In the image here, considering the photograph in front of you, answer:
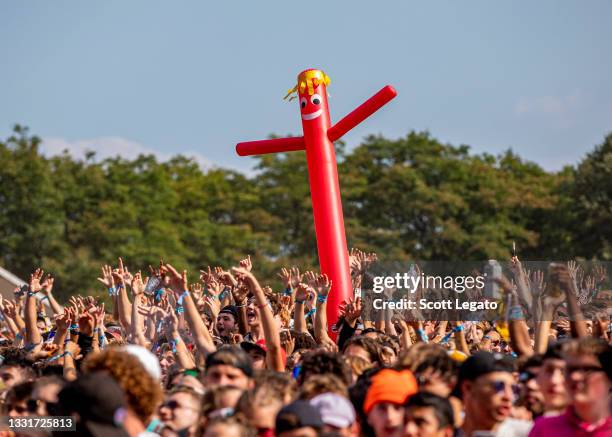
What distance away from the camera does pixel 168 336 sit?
8.69 metres

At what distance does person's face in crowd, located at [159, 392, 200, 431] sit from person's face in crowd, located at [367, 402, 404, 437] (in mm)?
1003

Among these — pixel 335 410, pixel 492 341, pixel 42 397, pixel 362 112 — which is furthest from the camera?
pixel 362 112

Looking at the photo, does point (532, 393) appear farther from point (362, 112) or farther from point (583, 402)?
point (362, 112)

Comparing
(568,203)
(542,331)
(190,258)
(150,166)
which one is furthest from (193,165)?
(542,331)

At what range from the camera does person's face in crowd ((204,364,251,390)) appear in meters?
6.44

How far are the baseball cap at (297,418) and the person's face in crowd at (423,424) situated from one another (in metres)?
0.48

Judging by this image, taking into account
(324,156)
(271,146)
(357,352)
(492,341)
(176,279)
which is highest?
(271,146)

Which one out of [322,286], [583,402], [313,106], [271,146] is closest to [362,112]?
[313,106]

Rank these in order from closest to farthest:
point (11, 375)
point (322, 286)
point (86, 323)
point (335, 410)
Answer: point (335, 410) < point (11, 375) < point (86, 323) < point (322, 286)

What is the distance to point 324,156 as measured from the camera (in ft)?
41.2

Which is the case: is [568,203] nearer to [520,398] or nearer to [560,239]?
[560,239]

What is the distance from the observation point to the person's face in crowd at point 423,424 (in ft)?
18.8

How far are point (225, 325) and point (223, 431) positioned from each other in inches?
197

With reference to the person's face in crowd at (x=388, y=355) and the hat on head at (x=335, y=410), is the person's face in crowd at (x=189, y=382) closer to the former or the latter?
the hat on head at (x=335, y=410)
